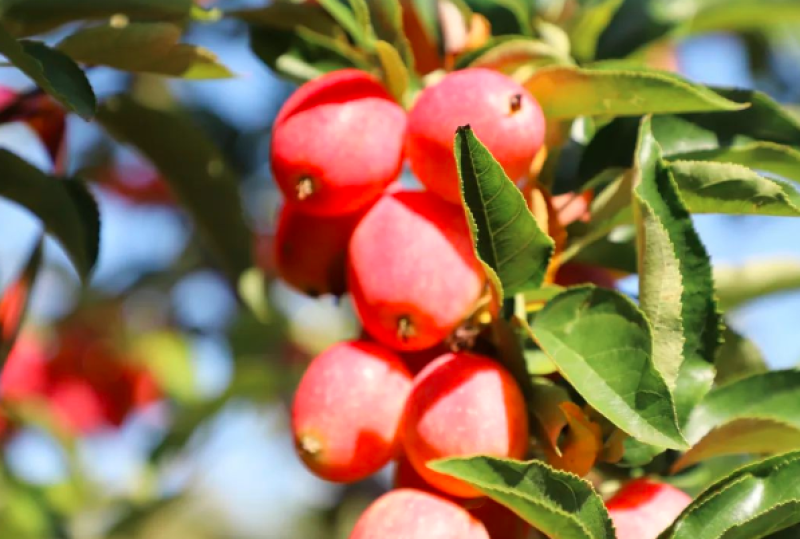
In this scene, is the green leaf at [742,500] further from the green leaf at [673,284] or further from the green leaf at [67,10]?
the green leaf at [67,10]

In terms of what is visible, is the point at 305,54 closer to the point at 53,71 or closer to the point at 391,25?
the point at 391,25

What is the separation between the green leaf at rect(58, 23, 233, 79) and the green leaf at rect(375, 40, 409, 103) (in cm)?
17

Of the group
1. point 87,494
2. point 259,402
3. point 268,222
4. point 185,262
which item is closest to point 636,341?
point 87,494

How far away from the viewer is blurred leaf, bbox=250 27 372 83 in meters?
1.10

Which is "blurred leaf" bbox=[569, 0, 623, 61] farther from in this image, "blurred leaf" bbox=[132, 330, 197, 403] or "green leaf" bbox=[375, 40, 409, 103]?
"blurred leaf" bbox=[132, 330, 197, 403]

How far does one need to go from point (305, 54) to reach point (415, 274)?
1.19ft

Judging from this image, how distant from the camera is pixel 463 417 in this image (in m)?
0.79

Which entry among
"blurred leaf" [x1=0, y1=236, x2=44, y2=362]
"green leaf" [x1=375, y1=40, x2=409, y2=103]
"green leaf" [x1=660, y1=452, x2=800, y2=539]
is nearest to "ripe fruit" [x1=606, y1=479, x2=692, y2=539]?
"green leaf" [x1=660, y1=452, x2=800, y2=539]

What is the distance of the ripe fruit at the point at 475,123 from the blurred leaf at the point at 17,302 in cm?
51

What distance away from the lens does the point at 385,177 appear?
94cm

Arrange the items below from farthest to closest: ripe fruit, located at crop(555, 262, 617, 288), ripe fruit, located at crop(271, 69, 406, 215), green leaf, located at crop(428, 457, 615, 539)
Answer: ripe fruit, located at crop(555, 262, 617, 288) < ripe fruit, located at crop(271, 69, 406, 215) < green leaf, located at crop(428, 457, 615, 539)

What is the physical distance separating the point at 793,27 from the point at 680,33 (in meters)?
1.18

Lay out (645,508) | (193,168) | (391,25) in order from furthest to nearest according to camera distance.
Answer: (193,168) → (391,25) → (645,508)

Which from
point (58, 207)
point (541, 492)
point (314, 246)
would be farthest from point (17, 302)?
point (541, 492)
